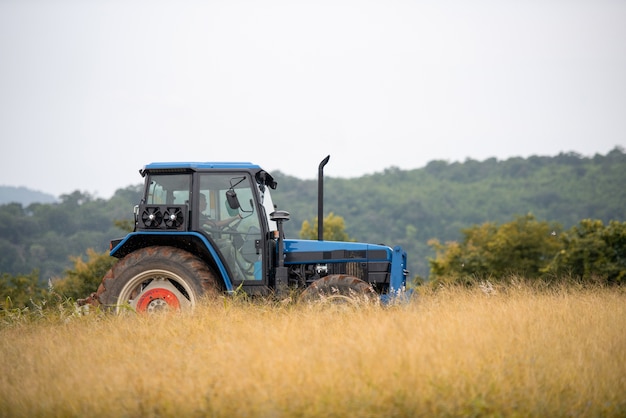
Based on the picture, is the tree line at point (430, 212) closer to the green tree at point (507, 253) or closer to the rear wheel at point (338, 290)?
the green tree at point (507, 253)

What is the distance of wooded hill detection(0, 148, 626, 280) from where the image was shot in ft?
253

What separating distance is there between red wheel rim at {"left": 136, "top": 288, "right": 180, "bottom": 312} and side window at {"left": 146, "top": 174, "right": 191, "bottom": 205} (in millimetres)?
1239

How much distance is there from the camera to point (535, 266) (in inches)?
1770

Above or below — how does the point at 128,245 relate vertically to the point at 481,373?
above

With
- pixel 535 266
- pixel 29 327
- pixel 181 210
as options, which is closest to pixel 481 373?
pixel 181 210

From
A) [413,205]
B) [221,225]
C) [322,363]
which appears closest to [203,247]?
[221,225]

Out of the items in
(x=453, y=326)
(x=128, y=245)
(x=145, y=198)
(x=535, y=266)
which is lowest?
(x=535, y=266)

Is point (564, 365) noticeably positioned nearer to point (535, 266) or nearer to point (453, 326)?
point (453, 326)

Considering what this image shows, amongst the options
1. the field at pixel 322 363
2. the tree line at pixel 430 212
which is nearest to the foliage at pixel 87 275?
the tree line at pixel 430 212

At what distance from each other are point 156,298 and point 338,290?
2.45 meters

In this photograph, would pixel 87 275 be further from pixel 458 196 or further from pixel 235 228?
pixel 458 196

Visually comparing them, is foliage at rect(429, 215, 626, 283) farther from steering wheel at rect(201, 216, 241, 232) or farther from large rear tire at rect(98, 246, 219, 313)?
large rear tire at rect(98, 246, 219, 313)

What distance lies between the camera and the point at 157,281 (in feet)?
31.1

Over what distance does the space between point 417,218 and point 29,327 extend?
Answer: 326 feet
